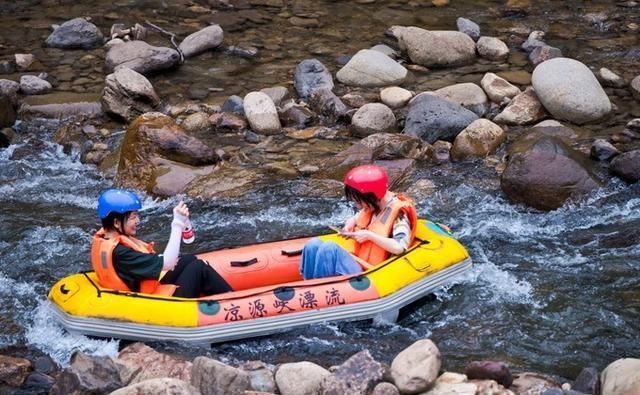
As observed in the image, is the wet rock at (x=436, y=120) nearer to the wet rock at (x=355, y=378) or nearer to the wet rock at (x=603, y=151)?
the wet rock at (x=603, y=151)

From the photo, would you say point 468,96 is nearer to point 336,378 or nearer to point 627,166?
point 627,166

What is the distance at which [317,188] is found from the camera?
9.45m

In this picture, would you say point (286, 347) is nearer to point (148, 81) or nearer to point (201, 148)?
point (201, 148)

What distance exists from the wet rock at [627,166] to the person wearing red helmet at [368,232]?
295 centimetres

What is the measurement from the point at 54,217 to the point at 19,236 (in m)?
0.51

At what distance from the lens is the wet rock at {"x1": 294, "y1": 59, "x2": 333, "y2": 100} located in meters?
11.7

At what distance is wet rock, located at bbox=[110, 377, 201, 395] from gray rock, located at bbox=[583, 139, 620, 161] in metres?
5.73

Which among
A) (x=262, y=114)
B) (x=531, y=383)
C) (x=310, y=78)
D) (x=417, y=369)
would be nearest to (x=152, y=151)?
(x=262, y=114)

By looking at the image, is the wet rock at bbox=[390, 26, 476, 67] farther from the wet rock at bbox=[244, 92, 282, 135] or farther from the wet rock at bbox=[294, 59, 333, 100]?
the wet rock at bbox=[244, 92, 282, 135]

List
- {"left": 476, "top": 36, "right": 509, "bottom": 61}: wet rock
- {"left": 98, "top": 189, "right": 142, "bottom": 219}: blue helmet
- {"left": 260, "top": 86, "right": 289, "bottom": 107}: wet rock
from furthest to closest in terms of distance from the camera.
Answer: {"left": 476, "top": 36, "right": 509, "bottom": 61}: wet rock
{"left": 260, "top": 86, "right": 289, "bottom": 107}: wet rock
{"left": 98, "top": 189, "right": 142, "bottom": 219}: blue helmet

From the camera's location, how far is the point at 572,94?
34.7ft

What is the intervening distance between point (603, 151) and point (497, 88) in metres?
1.96

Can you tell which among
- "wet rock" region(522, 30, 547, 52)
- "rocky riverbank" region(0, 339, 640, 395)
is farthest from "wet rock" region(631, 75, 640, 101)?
"rocky riverbank" region(0, 339, 640, 395)

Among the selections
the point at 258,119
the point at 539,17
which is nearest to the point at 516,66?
the point at 539,17
